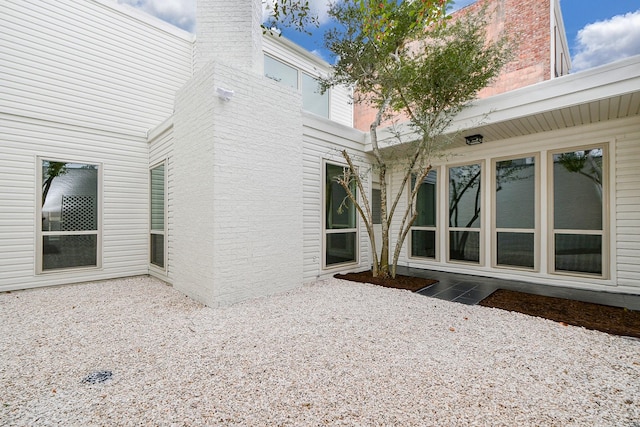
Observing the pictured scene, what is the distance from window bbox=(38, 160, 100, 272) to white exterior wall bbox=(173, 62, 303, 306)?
202 centimetres

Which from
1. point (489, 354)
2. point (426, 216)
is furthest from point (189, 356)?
point (426, 216)

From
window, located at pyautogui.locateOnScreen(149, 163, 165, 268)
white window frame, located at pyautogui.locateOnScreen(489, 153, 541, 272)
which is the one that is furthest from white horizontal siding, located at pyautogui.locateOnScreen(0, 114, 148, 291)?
white window frame, located at pyautogui.locateOnScreen(489, 153, 541, 272)

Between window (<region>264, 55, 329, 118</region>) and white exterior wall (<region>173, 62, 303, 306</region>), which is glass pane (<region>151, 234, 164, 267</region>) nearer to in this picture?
white exterior wall (<region>173, 62, 303, 306</region>)

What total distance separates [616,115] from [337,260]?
5027mm

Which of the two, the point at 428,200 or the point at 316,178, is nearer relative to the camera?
the point at 316,178

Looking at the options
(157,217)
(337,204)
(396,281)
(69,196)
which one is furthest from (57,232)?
(396,281)

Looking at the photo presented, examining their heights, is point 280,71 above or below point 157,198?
above

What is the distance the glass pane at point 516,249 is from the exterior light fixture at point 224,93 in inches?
212

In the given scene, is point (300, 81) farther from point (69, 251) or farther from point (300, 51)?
point (69, 251)

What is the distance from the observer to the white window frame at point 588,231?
441 cm

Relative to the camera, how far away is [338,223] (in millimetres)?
5734

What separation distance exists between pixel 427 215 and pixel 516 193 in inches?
68.7

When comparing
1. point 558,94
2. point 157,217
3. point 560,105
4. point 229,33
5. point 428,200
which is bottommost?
point 157,217

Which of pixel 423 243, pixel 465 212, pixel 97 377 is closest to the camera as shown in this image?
pixel 97 377
